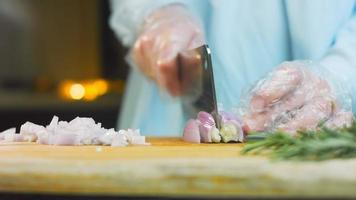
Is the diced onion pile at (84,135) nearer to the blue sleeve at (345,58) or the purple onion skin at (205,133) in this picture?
the purple onion skin at (205,133)

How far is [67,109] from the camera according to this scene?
10.3 feet

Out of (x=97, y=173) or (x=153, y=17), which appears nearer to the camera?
(x=97, y=173)

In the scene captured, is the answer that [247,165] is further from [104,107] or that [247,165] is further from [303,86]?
[104,107]

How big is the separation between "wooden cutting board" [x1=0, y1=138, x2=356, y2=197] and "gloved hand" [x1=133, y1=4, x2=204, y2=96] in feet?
1.64

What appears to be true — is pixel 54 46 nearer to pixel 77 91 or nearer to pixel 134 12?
pixel 77 91

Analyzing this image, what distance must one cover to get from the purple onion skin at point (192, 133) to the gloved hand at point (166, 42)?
0.21 metres

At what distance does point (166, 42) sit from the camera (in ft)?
3.95

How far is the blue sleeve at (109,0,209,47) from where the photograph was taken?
4.55 feet

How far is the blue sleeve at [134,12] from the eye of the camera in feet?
4.55

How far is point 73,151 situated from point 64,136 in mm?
93

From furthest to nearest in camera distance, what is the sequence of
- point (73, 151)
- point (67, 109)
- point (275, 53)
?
point (67, 109)
point (275, 53)
point (73, 151)

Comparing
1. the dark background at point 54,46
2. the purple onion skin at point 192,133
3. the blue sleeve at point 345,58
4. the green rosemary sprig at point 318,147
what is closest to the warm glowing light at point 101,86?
the dark background at point 54,46

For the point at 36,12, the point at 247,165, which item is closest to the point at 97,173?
the point at 247,165

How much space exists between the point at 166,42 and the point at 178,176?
0.63 metres
